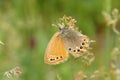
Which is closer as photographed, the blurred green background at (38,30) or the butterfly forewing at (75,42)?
the butterfly forewing at (75,42)

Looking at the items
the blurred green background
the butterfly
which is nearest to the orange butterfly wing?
the butterfly

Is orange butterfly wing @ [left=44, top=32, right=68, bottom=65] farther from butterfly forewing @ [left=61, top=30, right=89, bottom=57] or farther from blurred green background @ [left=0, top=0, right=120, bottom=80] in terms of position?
blurred green background @ [left=0, top=0, right=120, bottom=80]

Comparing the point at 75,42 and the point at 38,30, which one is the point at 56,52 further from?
the point at 38,30

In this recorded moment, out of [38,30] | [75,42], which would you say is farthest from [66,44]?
[38,30]

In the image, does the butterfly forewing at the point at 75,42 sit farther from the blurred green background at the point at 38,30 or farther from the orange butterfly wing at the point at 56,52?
the blurred green background at the point at 38,30

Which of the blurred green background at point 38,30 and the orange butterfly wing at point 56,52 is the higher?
the blurred green background at point 38,30

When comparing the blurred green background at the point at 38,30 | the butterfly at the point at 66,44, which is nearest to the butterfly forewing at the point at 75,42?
the butterfly at the point at 66,44
